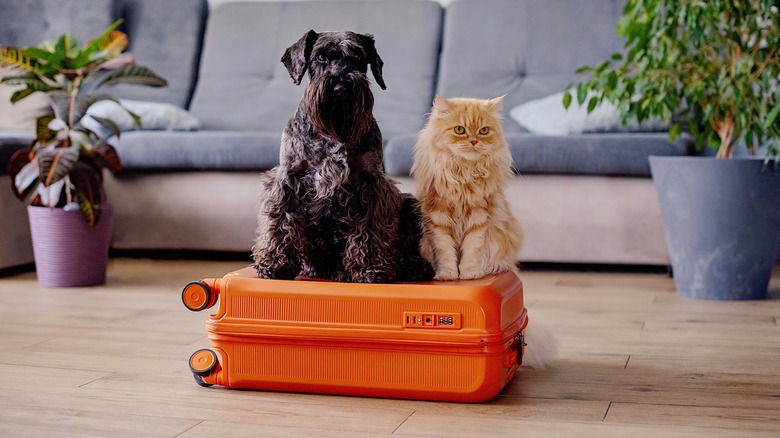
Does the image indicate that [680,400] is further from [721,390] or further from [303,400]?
[303,400]

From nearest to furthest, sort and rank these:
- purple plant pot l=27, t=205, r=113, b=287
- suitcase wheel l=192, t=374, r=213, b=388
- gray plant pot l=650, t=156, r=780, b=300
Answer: suitcase wheel l=192, t=374, r=213, b=388
gray plant pot l=650, t=156, r=780, b=300
purple plant pot l=27, t=205, r=113, b=287

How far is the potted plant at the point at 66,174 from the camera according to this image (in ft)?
9.70

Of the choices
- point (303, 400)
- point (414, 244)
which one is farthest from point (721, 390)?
point (303, 400)

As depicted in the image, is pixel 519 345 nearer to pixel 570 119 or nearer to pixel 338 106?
pixel 338 106

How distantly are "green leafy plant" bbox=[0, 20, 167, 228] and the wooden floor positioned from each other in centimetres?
39

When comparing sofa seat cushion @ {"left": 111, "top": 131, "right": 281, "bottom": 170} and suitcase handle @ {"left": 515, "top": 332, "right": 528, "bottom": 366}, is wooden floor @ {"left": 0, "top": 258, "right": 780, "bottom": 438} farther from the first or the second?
sofa seat cushion @ {"left": 111, "top": 131, "right": 281, "bottom": 170}

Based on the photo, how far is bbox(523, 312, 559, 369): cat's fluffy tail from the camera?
6.37 feet

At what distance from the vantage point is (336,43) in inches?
65.4

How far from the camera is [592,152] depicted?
314 centimetres

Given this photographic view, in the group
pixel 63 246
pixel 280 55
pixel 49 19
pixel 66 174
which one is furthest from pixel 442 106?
pixel 49 19

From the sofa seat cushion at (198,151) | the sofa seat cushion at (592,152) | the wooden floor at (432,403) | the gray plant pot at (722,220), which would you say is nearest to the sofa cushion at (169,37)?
the sofa seat cushion at (198,151)

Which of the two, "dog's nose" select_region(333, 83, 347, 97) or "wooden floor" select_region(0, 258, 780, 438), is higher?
"dog's nose" select_region(333, 83, 347, 97)

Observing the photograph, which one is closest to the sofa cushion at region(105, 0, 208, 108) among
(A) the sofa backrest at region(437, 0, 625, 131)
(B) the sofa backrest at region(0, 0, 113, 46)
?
(B) the sofa backrest at region(0, 0, 113, 46)

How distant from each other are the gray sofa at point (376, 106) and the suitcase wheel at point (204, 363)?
1618mm
